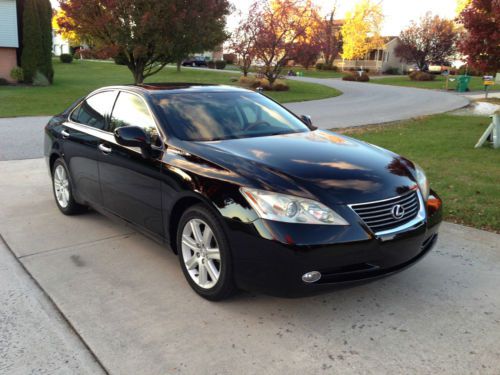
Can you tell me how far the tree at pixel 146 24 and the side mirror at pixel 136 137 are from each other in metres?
13.7

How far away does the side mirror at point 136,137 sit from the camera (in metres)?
3.88

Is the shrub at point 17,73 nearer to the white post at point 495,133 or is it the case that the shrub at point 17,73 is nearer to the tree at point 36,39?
the tree at point 36,39

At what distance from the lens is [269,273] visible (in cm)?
304

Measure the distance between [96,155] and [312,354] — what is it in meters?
2.92

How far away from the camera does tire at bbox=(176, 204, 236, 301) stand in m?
3.26

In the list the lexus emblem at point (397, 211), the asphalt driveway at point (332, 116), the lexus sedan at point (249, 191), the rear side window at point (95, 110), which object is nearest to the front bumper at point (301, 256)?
the lexus sedan at point (249, 191)

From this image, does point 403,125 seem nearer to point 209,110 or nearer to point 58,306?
point 209,110

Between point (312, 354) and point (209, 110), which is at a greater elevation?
point (209, 110)

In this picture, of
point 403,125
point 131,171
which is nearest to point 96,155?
point 131,171

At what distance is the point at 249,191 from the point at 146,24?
1490 cm

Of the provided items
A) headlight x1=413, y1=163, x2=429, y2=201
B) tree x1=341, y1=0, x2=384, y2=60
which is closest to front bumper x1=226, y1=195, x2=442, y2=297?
headlight x1=413, y1=163, x2=429, y2=201

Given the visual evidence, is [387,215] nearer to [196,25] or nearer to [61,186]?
[61,186]

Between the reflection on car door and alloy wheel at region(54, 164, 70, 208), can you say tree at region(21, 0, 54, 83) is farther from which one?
the reflection on car door

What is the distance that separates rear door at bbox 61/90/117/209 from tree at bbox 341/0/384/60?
55534 millimetres
